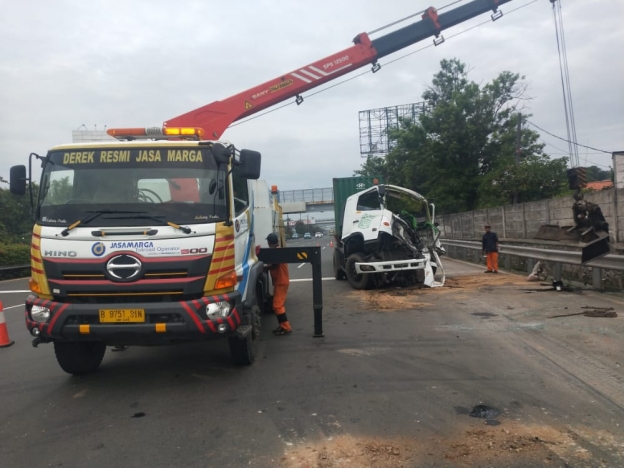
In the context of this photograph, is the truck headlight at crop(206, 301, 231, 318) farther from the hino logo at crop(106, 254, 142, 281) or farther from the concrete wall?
the concrete wall

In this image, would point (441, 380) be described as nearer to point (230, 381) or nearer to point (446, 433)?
point (446, 433)

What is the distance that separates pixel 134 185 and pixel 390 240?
7.92 m

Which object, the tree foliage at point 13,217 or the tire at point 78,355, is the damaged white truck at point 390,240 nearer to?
the tire at point 78,355

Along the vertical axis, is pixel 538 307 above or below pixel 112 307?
below

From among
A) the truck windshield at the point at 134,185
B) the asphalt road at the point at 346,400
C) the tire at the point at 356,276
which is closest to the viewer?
the asphalt road at the point at 346,400

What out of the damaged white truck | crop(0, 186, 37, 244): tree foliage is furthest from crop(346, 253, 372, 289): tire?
crop(0, 186, 37, 244): tree foliage

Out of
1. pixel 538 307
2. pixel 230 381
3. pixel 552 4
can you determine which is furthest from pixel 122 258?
pixel 552 4

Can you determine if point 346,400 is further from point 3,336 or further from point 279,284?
point 3,336

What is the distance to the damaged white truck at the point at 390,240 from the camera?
1191 cm

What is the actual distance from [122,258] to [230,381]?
1.82 m

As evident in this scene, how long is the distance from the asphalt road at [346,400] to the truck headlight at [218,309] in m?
0.85

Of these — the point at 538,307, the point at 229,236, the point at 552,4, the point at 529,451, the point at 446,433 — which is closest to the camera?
the point at 529,451

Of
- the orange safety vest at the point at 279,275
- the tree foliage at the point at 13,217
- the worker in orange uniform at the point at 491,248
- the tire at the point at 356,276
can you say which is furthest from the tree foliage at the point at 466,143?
the tree foliage at the point at 13,217

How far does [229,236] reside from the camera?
17.6 ft
